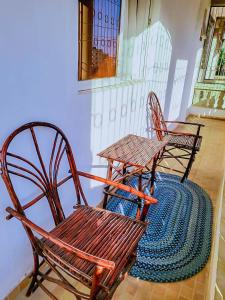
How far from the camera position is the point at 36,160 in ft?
4.32

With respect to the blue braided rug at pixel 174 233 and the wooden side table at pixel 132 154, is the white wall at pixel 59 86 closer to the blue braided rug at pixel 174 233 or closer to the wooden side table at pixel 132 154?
the wooden side table at pixel 132 154

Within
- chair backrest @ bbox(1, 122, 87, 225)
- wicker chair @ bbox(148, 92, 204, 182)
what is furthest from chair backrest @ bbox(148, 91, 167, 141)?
chair backrest @ bbox(1, 122, 87, 225)

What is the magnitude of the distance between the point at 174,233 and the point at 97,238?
921 millimetres

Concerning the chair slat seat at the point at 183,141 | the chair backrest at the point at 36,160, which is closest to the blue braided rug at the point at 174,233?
the chair slat seat at the point at 183,141

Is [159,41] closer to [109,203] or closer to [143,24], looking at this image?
[143,24]

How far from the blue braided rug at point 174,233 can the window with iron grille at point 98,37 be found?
1.20 metres

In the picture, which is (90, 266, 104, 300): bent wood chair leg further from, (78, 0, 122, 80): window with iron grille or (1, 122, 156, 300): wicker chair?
(78, 0, 122, 80): window with iron grille

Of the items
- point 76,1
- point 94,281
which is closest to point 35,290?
point 94,281

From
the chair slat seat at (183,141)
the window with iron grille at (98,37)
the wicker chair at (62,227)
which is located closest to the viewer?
the wicker chair at (62,227)

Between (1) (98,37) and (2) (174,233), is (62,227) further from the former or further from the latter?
(1) (98,37)

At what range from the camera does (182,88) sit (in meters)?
4.25

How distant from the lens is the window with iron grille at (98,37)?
156cm

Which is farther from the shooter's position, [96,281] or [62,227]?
[62,227]

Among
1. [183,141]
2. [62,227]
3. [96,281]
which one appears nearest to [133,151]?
[62,227]
